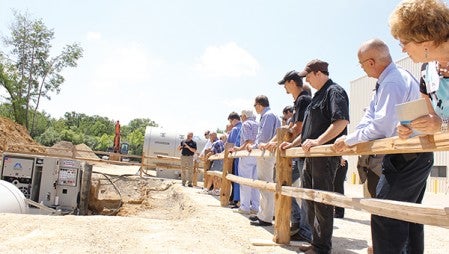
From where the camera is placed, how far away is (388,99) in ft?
8.78

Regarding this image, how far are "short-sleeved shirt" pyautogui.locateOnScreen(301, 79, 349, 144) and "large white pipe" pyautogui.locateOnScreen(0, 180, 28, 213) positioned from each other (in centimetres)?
608

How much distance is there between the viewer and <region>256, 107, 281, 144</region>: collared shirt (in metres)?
6.09

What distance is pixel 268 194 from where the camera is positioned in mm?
5609

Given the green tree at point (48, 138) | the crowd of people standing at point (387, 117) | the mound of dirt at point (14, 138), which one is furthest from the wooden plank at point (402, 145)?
the green tree at point (48, 138)

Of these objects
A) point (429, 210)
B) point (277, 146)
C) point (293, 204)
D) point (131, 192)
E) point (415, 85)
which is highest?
point (415, 85)

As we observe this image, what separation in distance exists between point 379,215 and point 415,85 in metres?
0.93

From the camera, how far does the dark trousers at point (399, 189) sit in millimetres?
2451

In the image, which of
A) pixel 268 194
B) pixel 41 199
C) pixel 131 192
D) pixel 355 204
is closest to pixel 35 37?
pixel 131 192

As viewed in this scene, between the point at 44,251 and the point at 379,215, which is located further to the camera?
the point at 44,251

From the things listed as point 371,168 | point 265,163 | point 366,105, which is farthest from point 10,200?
point 366,105

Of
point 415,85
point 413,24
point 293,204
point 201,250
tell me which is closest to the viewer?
point 413,24

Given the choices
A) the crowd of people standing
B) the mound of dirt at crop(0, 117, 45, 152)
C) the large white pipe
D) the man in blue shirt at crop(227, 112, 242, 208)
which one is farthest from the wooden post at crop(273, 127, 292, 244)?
the mound of dirt at crop(0, 117, 45, 152)

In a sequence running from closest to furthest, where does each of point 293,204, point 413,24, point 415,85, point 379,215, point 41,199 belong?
1. point 413,24
2. point 379,215
3. point 415,85
4. point 293,204
5. point 41,199

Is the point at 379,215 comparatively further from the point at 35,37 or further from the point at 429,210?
the point at 35,37
